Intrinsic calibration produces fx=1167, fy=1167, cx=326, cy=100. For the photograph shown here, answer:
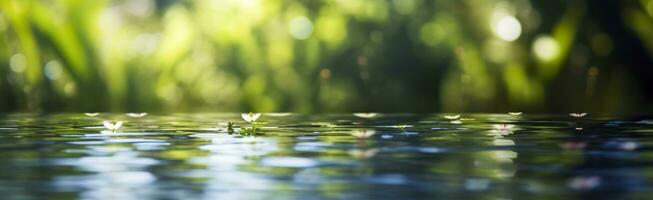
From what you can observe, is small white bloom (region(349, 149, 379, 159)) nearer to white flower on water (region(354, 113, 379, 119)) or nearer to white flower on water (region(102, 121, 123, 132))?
Answer: white flower on water (region(102, 121, 123, 132))

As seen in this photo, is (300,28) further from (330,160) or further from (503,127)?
(330,160)

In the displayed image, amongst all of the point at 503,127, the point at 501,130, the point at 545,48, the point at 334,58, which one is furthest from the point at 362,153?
the point at 545,48

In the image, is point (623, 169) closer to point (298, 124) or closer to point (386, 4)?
point (298, 124)

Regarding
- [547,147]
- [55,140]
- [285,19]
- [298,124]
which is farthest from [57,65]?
[547,147]

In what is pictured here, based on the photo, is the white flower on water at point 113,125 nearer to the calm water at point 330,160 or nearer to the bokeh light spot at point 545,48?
the calm water at point 330,160

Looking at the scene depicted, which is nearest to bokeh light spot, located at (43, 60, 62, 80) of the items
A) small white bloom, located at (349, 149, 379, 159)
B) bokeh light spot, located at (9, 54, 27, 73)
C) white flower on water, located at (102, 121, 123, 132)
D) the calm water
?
bokeh light spot, located at (9, 54, 27, 73)

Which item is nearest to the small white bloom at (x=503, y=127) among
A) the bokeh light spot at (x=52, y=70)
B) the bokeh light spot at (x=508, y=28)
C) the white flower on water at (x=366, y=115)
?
the white flower on water at (x=366, y=115)
